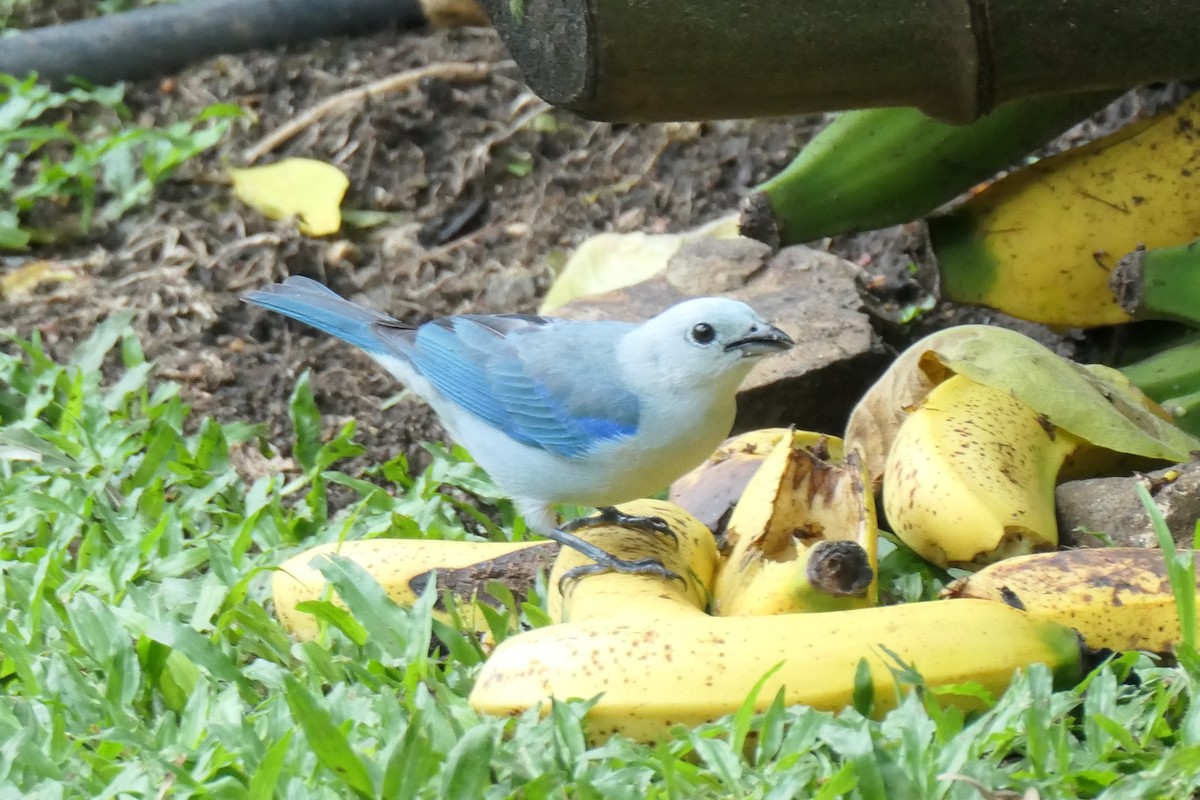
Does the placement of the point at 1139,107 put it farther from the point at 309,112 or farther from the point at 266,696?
the point at 266,696

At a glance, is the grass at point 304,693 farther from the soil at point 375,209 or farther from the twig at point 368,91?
the twig at point 368,91

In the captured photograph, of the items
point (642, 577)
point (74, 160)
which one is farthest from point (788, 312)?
point (74, 160)

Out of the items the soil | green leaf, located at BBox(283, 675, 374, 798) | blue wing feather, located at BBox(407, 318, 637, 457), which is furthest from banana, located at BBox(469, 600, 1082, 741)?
the soil

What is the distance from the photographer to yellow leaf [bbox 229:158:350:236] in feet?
16.2

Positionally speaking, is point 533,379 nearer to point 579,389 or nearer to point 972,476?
point 579,389

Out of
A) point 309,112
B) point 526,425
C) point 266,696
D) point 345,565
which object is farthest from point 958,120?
point 309,112

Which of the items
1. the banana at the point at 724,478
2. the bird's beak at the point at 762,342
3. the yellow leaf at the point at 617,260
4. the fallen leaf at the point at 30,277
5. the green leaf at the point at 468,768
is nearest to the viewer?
the green leaf at the point at 468,768

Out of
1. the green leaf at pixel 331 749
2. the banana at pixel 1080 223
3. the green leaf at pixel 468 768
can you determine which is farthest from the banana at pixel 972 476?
the green leaf at pixel 331 749

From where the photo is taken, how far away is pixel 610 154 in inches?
209

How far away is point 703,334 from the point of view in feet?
9.44

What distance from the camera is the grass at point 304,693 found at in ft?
7.16

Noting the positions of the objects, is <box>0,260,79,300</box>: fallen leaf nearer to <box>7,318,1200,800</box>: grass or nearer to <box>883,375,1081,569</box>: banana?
<box>7,318,1200,800</box>: grass

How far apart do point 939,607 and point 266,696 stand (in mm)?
1331

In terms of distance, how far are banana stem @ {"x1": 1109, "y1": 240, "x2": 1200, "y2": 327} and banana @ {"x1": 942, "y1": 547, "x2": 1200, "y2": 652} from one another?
3.24 feet
